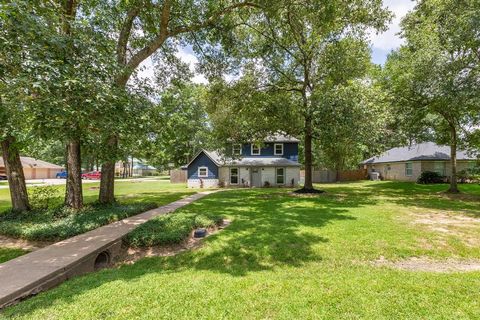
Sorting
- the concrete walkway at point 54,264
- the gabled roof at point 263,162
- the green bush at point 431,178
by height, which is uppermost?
the gabled roof at point 263,162

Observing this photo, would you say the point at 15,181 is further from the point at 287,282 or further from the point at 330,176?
the point at 330,176

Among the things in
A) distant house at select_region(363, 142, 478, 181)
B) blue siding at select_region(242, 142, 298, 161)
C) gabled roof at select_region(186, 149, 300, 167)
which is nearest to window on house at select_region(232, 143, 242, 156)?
gabled roof at select_region(186, 149, 300, 167)

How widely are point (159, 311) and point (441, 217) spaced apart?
10786mm

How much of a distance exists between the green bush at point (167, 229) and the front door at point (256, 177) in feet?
48.4

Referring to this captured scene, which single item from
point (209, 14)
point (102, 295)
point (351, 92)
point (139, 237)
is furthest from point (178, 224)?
point (351, 92)

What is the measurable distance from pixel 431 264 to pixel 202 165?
67.5 ft

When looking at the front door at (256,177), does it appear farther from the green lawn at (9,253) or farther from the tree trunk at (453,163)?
the green lawn at (9,253)

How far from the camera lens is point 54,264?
4879 millimetres

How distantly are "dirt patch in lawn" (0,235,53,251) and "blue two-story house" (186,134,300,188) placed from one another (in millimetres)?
16707

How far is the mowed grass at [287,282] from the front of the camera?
10.9 feet

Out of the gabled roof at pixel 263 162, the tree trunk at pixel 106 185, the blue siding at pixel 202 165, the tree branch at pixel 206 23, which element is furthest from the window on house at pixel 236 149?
the tree branch at pixel 206 23

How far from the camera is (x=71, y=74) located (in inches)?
220

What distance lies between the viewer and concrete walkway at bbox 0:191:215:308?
3.93 meters

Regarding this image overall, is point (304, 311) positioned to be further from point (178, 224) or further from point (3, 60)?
point (3, 60)
